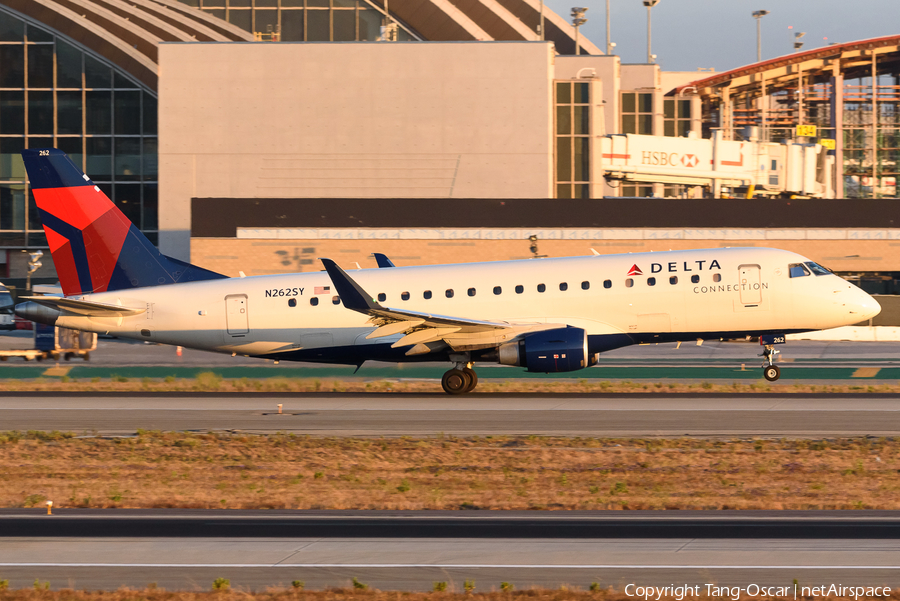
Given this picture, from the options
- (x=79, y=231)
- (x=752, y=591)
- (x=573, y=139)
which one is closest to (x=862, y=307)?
(x=752, y=591)

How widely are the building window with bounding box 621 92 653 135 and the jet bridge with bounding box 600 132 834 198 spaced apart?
1354 cm

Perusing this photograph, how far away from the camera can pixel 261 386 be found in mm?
31297

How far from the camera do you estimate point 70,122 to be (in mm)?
70000

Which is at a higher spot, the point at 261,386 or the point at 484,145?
the point at 484,145

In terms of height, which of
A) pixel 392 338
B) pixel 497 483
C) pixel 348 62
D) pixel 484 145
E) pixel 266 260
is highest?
pixel 348 62

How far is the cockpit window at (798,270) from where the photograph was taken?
2861 centimetres

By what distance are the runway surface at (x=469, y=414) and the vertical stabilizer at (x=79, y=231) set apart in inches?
139

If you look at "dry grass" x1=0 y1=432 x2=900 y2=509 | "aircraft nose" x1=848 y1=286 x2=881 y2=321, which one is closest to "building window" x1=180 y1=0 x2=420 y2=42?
"aircraft nose" x1=848 y1=286 x2=881 y2=321

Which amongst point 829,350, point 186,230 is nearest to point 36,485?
point 829,350

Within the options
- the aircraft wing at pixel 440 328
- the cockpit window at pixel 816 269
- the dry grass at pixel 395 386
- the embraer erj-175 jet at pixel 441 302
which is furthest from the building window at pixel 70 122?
the cockpit window at pixel 816 269

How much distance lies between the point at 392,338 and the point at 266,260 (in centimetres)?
2836

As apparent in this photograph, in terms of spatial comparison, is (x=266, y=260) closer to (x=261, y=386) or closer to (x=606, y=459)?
(x=261, y=386)

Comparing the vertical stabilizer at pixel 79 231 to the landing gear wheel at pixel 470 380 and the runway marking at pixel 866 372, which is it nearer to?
the landing gear wheel at pixel 470 380

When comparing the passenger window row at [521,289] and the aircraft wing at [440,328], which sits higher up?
the passenger window row at [521,289]
